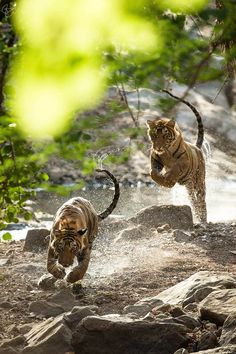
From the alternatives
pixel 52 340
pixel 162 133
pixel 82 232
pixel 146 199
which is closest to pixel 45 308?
pixel 82 232

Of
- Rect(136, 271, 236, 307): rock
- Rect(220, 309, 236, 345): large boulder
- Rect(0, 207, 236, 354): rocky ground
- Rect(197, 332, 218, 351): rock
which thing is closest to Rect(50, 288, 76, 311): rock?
Rect(0, 207, 236, 354): rocky ground

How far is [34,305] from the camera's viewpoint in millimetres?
6699

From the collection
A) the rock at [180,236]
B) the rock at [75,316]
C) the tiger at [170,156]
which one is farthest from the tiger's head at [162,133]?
the rock at [75,316]

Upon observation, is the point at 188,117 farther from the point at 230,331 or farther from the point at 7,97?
the point at 7,97

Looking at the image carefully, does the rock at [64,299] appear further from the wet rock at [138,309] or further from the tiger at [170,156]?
the tiger at [170,156]

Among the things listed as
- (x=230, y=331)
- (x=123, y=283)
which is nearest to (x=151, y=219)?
(x=123, y=283)

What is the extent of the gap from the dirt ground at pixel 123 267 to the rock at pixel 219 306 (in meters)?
1.36

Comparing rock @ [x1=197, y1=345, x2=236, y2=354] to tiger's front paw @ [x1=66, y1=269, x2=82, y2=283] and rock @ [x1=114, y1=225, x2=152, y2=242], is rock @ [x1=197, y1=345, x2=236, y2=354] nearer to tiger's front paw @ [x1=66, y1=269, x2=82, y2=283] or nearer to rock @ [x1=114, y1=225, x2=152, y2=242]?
tiger's front paw @ [x1=66, y1=269, x2=82, y2=283]

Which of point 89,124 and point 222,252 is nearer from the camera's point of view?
point 89,124

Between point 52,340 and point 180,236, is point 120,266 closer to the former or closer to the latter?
point 180,236

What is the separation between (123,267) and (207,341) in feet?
11.3

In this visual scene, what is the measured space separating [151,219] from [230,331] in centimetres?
595

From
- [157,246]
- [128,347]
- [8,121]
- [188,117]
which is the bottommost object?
[128,347]

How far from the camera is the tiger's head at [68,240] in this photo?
676cm
